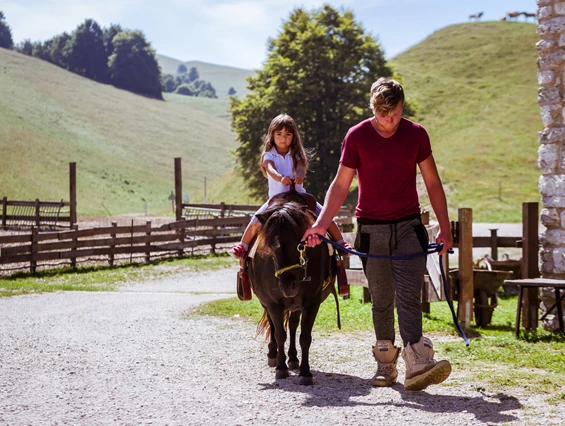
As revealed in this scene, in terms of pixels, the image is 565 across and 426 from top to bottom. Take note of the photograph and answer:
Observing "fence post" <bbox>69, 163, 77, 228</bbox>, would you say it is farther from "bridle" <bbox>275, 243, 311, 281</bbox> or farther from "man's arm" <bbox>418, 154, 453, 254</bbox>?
"man's arm" <bbox>418, 154, 453, 254</bbox>

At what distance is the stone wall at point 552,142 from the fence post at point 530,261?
11 cm

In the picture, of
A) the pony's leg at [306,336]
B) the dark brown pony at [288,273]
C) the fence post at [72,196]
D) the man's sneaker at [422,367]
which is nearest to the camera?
the man's sneaker at [422,367]

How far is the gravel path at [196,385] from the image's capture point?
4.93 metres

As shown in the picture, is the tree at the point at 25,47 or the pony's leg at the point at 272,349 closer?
the pony's leg at the point at 272,349

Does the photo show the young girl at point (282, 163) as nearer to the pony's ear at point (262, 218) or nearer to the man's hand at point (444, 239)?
the pony's ear at point (262, 218)

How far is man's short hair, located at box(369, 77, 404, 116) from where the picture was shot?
5254mm

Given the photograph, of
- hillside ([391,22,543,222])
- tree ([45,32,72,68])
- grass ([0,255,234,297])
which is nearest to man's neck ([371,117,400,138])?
grass ([0,255,234,297])

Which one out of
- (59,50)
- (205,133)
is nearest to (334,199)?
(205,133)

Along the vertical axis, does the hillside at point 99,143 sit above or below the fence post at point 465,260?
above

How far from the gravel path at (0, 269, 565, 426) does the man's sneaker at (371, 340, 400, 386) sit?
79 millimetres

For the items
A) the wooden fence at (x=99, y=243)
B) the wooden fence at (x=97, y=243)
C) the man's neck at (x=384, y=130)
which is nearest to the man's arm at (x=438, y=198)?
the man's neck at (x=384, y=130)

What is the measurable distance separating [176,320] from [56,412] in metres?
5.38

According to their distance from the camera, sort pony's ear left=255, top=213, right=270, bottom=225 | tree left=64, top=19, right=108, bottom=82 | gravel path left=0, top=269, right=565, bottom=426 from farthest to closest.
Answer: tree left=64, top=19, right=108, bottom=82, pony's ear left=255, top=213, right=270, bottom=225, gravel path left=0, top=269, right=565, bottom=426

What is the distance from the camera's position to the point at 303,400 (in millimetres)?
5445
